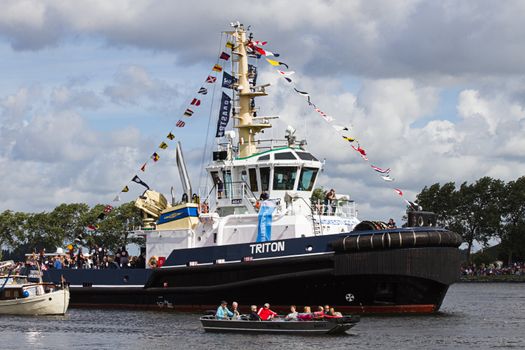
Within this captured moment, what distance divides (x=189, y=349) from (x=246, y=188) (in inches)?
476

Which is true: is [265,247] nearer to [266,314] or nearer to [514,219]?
[266,314]

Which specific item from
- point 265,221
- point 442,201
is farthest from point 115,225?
point 265,221

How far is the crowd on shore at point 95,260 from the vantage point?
4684 cm

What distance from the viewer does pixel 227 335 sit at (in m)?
36.4

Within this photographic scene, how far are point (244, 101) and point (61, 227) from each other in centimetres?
6159

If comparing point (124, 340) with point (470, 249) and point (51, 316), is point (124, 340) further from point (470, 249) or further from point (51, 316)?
point (470, 249)

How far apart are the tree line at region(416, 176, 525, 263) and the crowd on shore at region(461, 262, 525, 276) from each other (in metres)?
1.54

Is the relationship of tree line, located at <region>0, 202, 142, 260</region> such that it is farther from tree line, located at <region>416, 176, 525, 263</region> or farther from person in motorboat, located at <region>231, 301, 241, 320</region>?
person in motorboat, located at <region>231, 301, 241, 320</region>

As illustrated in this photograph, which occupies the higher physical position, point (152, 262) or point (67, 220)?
point (67, 220)

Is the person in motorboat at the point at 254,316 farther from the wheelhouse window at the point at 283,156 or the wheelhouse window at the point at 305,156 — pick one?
the wheelhouse window at the point at 305,156

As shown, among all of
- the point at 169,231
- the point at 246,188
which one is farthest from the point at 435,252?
the point at 169,231

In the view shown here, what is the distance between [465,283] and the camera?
99562mm

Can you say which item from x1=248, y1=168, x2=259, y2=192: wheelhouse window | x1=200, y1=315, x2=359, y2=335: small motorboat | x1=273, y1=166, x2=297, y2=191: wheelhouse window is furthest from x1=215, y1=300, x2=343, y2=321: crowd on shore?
x1=248, y1=168, x2=259, y2=192: wheelhouse window

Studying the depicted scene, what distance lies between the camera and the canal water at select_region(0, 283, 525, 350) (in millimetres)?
33531
